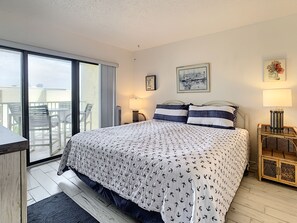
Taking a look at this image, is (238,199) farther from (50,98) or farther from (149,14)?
(50,98)

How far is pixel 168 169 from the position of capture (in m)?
1.30

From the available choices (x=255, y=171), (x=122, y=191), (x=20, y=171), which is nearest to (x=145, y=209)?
Result: (x=122, y=191)

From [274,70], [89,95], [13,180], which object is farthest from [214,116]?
[13,180]

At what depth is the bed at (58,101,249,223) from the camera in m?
1.19

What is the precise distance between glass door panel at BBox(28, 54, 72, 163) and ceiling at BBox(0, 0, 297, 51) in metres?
0.70

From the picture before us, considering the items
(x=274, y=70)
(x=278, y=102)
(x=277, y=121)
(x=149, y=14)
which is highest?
(x=149, y=14)

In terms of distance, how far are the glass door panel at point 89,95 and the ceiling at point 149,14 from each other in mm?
705

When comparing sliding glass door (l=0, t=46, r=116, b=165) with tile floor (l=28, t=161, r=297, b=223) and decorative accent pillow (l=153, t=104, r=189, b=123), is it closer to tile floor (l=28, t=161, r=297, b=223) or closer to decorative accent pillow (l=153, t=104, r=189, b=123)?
tile floor (l=28, t=161, r=297, b=223)

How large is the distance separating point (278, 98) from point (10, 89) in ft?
12.6

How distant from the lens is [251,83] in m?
2.80

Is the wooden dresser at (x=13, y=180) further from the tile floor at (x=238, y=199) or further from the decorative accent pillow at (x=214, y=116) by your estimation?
the decorative accent pillow at (x=214, y=116)

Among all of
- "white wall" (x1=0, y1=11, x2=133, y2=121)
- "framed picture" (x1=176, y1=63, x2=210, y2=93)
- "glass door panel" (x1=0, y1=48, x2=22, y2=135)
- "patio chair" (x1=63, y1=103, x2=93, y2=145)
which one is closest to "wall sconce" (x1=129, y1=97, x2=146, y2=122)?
"white wall" (x1=0, y1=11, x2=133, y2=121)

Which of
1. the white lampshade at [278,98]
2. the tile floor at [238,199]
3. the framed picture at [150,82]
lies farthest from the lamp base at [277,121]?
the framed picture at [150,82]

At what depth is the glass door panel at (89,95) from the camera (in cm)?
354
